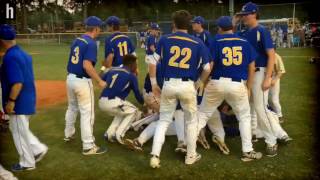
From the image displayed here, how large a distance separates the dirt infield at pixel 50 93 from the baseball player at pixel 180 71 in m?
5.41

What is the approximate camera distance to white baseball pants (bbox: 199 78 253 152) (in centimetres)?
564

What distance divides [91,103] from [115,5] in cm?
3839

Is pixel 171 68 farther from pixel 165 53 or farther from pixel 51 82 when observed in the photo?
pixel 51 82

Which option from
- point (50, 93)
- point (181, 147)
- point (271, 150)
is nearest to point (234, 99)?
point (271, 150)

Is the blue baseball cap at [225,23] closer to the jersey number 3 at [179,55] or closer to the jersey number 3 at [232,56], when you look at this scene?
the jersey number 3 at [232,56]

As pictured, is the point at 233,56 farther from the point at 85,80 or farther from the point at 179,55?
the point at 85,80

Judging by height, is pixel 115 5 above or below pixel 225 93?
above

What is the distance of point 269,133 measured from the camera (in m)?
6.13

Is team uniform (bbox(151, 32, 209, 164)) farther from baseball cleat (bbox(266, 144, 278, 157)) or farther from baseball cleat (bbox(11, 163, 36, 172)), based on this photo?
baseball cleat (bbox(11, 163, 36, 172))

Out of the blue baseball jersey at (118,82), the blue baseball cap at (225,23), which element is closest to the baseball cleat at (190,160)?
the blue baseball jersey at (118,82)

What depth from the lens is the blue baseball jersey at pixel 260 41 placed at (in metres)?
5.95

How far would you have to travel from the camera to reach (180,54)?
5387 mm

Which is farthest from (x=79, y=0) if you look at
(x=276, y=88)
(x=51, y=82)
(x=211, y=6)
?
(x=276, y=88)

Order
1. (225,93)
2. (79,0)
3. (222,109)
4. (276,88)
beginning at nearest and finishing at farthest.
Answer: (225,93), (222,109), (276,88), (79,0)
